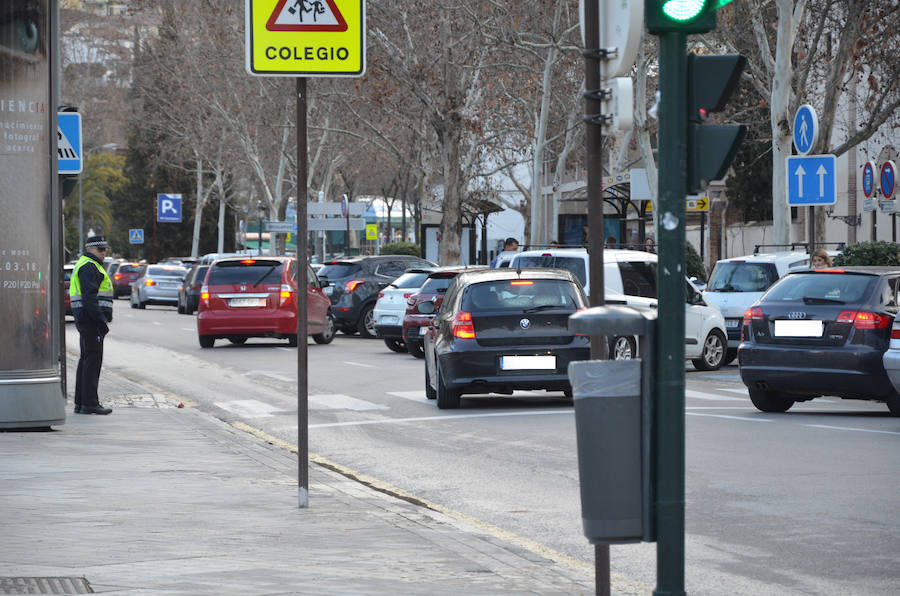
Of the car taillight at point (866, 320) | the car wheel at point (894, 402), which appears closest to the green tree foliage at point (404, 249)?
the car wheel at point (894, 402)

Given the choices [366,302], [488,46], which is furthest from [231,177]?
[366,302]

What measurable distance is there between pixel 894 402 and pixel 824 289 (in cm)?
127

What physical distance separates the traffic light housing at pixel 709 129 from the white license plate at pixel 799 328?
1033 centimetres

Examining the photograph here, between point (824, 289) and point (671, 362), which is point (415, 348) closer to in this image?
point (824, 289)

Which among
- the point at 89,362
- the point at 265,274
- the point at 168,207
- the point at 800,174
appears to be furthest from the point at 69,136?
the point at 168,207

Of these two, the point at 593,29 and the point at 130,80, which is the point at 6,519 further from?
the point at 130,80

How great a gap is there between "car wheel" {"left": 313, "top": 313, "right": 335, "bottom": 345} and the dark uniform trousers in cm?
1406

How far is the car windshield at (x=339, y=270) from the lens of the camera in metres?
34.2

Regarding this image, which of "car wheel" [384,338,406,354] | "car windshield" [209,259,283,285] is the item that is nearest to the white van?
"car wheel" [384,338,406,354]

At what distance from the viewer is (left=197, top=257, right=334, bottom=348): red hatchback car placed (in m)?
29.7

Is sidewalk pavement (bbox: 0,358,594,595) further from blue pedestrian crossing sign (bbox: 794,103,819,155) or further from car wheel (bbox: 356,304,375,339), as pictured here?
car wheel (bbox: 356,304,375,339)

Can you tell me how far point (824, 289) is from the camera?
15859 millimetres

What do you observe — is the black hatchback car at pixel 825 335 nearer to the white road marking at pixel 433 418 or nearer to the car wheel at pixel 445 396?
the white road marking at pixel 433 418

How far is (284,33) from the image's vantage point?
9.84 metres
